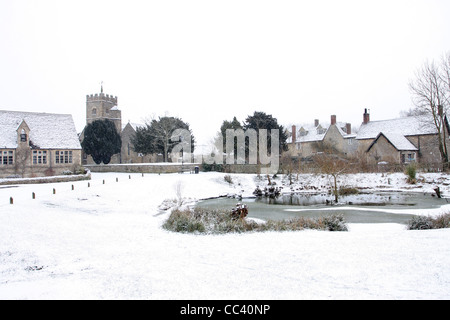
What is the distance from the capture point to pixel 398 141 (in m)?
45.5

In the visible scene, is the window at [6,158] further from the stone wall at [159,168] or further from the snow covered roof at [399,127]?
the snow covered roof at [399,127]

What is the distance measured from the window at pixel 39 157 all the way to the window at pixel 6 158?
87.2 inches

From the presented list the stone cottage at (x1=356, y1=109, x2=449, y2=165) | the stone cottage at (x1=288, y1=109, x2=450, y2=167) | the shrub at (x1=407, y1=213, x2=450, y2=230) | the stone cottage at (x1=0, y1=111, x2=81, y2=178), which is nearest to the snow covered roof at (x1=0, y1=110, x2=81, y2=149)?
the stone cottage at (x1=0, y1=111, x2=81, y2=178)

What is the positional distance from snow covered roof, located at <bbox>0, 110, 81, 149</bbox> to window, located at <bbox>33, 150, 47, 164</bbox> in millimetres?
687

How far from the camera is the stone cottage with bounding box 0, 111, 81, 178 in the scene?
36.4 m

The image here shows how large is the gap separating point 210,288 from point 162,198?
2048cm

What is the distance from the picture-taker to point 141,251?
1074 cm

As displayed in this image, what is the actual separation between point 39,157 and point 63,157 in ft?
8.18

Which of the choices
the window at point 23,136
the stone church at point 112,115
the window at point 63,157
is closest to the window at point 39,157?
the window at point 63,157

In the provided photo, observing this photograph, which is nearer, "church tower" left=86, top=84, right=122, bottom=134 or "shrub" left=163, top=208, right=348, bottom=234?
"shrub" left=163, top=208, right=348, bottom=234

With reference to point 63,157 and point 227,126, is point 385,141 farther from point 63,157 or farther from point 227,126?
point 63,157

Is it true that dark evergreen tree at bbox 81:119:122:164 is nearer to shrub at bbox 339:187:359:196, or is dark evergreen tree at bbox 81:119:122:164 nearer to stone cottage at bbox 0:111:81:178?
stone cottage at bbox 0:111:81:178

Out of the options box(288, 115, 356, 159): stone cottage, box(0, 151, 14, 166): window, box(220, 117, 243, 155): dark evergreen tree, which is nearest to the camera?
box(0, 151, 14, 166): window
